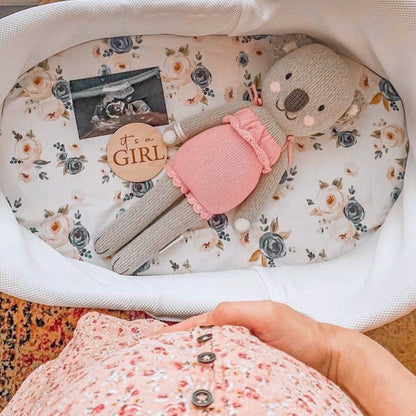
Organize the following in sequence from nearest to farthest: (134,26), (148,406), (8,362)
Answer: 1. (148,406)
2. (8,362)
3. (134,26)

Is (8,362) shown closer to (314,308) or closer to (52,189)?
(52,189)

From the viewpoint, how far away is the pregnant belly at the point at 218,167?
118cm

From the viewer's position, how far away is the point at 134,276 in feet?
4.02

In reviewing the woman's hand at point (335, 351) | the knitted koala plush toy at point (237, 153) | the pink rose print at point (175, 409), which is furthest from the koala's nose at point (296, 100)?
the pink rose print at point (175, 409)

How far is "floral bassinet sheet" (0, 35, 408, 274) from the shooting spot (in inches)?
48.5

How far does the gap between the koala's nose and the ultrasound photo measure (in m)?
0.27

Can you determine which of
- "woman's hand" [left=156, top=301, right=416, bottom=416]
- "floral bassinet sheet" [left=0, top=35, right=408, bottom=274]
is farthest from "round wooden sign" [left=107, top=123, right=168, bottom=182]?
"woman's hand" [left=156, top=301, right=416, bottom=416]

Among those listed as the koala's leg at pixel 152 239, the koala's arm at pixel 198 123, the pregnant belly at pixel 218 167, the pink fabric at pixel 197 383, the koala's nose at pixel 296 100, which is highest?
the koala's nose at pixel 296 100

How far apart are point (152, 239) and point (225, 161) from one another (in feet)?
0.72

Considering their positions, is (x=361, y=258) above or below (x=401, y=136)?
below

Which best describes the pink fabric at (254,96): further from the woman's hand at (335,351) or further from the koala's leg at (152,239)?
the woman's hand at (335,351)

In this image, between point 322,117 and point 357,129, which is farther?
point 357,129

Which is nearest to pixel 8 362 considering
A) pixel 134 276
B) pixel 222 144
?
pixel 134 276

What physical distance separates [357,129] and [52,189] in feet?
2.16
